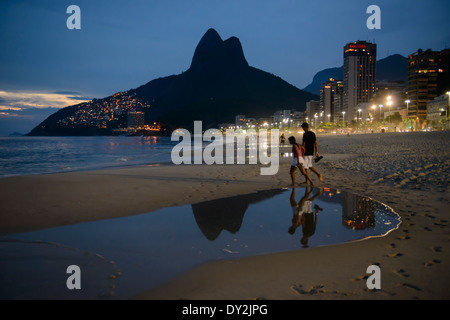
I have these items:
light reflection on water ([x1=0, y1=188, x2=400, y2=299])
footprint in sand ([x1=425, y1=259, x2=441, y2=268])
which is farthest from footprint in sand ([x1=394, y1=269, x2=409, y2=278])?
light reflection on water ([x1=0, y1=188, x2=400, y2=299])

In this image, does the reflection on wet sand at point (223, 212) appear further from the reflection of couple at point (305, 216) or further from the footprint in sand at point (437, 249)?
the footprint in sand at point (437, 249)

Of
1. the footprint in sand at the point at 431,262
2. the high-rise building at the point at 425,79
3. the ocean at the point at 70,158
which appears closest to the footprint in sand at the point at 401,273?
the footprint in sand at the point at 431,262

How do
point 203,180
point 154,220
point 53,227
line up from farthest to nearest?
point 203,180, point 154,220, point 53,227

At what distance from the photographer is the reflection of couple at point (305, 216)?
5311 mm

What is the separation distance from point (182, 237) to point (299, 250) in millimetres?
2091

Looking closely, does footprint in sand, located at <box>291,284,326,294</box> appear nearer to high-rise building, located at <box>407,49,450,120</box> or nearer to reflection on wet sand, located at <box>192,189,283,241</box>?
reflection on wet sand, located at <box>192,189,283,241</box>

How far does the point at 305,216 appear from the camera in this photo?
639 cm

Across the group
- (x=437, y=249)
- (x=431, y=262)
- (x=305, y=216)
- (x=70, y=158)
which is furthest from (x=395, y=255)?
(x=70, y=158)

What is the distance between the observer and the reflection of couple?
5311 mm

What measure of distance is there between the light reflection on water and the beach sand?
35 cm

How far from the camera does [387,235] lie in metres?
4.92
